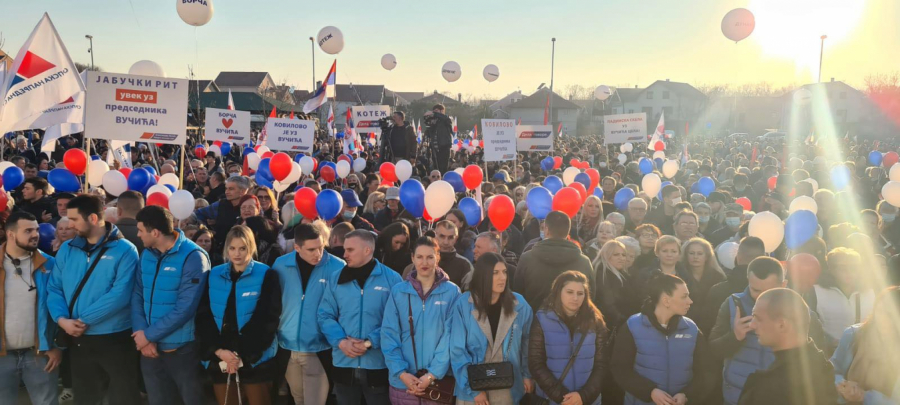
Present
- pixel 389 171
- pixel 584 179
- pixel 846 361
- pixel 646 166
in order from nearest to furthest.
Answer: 1. pixel 846 361
2. pixel 584 179
3. pixel 389 171
4. pixel 646 166

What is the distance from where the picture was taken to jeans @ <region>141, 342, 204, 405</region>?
4422mm

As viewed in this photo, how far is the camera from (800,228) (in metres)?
5.77

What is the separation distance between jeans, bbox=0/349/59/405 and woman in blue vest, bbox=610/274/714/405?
4.15 m

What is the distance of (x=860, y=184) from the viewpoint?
37.4 feet

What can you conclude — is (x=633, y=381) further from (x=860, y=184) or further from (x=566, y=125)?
(x=566, y=125)

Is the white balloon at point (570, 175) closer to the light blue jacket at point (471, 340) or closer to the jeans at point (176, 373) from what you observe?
the light blue jacket at point (471, 340)

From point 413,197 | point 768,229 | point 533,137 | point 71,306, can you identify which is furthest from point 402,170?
point 71,306

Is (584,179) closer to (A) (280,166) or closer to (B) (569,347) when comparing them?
(A) (280,166)

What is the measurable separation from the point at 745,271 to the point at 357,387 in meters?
3.22

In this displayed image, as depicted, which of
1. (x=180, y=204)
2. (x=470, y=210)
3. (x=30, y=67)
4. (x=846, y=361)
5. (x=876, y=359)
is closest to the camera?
(x=876, y=359)

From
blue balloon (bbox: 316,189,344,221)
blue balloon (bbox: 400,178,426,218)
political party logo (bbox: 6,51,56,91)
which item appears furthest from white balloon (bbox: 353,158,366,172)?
political party logo (bbox: 6,51,56,91)

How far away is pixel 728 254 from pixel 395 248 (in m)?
3.27

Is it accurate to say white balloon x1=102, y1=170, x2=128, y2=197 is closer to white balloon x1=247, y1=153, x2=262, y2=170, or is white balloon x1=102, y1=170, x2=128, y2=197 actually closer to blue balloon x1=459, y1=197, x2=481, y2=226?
white balloon x1=247, y1=153, x2=262, y2=170

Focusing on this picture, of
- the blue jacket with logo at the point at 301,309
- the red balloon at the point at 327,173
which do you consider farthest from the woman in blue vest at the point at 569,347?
the red balloon at the point at 327,173
